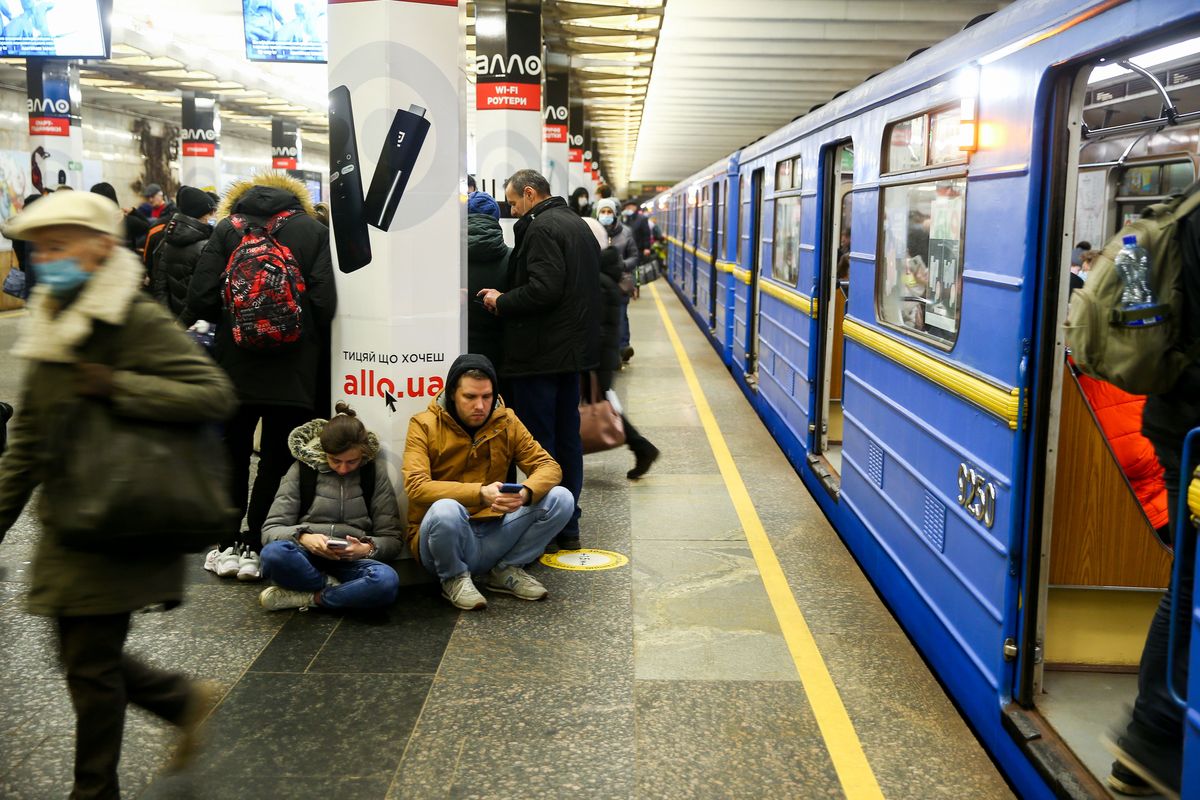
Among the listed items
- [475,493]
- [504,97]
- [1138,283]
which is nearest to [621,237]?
[504,97]

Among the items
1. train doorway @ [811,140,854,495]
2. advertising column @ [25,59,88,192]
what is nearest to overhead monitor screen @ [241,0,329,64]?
advertising column @ [25,59,88,192]

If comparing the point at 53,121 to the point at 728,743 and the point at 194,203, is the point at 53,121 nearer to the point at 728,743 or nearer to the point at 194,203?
the point at 194,203

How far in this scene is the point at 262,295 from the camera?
4793mm

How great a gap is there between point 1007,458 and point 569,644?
1.88 metres

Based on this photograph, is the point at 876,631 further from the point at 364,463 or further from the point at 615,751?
the point at 364,463

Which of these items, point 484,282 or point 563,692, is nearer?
point 563,692

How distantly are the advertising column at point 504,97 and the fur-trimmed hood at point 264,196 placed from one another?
6.95 meters

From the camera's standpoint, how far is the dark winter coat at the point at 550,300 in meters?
5.36

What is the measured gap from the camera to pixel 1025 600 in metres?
3.34

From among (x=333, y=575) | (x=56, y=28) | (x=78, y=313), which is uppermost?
(x=56, y=28)

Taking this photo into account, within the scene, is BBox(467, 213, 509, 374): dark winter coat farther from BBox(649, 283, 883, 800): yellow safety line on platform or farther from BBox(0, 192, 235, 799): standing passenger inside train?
BBox(0, 192, 235, 799): standing passenger inside train

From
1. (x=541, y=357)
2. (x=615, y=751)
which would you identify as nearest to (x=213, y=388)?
(x=615, y=751)

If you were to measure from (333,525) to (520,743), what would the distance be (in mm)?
1496

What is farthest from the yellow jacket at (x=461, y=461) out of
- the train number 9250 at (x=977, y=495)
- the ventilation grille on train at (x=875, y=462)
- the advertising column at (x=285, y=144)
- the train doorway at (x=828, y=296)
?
the advertising column at (x=285, y=144)
